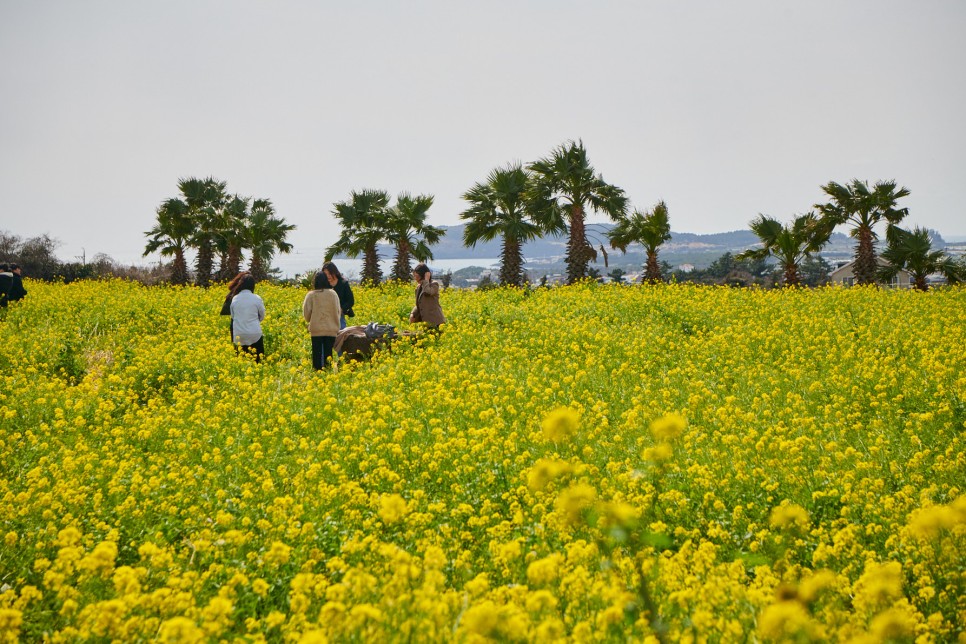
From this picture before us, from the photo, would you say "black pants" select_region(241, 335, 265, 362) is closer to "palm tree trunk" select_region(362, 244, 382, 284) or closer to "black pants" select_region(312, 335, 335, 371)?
"black pants" select_region(312, 335, 335, 371)

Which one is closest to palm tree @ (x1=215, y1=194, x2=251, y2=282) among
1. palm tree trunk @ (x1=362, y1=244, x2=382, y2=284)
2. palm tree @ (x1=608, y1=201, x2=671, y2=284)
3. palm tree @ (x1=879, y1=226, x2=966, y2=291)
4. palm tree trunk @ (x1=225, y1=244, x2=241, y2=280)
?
palm tree trunk @ (x1=225, y1=244, x2=241, y2=280)

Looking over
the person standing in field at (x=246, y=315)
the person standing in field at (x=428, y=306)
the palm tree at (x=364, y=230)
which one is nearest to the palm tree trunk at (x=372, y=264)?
the palm tree at (x=364, y=230)

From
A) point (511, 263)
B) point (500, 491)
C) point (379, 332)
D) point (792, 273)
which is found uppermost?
point (511, 263)

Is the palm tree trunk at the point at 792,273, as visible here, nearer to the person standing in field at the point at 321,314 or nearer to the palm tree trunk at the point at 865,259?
the palm tree trunk at the point at 865,259

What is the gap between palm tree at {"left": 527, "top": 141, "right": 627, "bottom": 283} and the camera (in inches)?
952

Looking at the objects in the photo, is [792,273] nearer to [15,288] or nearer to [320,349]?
[320,349]

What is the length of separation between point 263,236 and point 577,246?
1509 cm

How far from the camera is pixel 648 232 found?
2542 centimetres

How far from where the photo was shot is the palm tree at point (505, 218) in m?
24.7

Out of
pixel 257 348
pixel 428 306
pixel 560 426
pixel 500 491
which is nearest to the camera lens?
pixel 560 426

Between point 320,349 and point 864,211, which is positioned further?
point 864,211

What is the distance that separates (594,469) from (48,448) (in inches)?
208

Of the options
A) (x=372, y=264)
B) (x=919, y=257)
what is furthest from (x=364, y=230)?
(x=919, y=257)

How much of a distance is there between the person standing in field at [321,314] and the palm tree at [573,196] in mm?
15414
